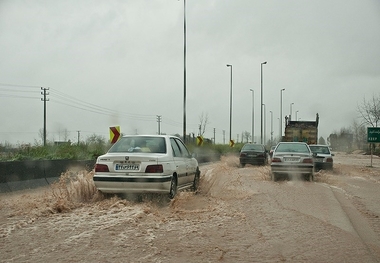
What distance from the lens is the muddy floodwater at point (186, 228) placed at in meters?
6.30

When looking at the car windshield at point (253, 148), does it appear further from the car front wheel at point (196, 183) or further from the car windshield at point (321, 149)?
the car front wheel at point (196, 183)

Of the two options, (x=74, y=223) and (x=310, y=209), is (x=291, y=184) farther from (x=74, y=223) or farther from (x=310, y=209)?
(x=74, y=223)

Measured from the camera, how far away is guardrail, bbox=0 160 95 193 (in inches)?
535

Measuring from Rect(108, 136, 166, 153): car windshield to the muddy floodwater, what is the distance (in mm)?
1063

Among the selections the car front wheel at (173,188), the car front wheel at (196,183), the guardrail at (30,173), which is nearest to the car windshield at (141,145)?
the car front wheel at (173,188)

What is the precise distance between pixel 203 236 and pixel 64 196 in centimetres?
434

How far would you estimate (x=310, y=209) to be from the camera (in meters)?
10.4

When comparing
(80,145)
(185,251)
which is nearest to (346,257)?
(185,251)

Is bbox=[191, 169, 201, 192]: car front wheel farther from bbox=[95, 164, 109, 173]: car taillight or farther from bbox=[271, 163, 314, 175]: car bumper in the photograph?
bbox=[271, 163, 314, 175]: car bumper

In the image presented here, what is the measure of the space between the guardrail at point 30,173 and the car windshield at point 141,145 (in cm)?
420

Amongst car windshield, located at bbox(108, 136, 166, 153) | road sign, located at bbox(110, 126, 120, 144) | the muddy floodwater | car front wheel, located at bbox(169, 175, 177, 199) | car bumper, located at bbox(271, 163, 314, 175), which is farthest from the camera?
road sign, located at bbox(110, 126, 120, 144)

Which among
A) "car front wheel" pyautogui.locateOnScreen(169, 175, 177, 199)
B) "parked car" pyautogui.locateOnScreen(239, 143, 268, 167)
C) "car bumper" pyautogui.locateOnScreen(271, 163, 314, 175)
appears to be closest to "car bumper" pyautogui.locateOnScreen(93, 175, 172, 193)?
"car front wheel" pyautogui.locateOnScreen(169, 175, 177, 199)

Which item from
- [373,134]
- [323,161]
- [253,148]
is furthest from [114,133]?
[373,134]

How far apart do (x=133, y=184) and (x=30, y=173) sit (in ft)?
19.4
